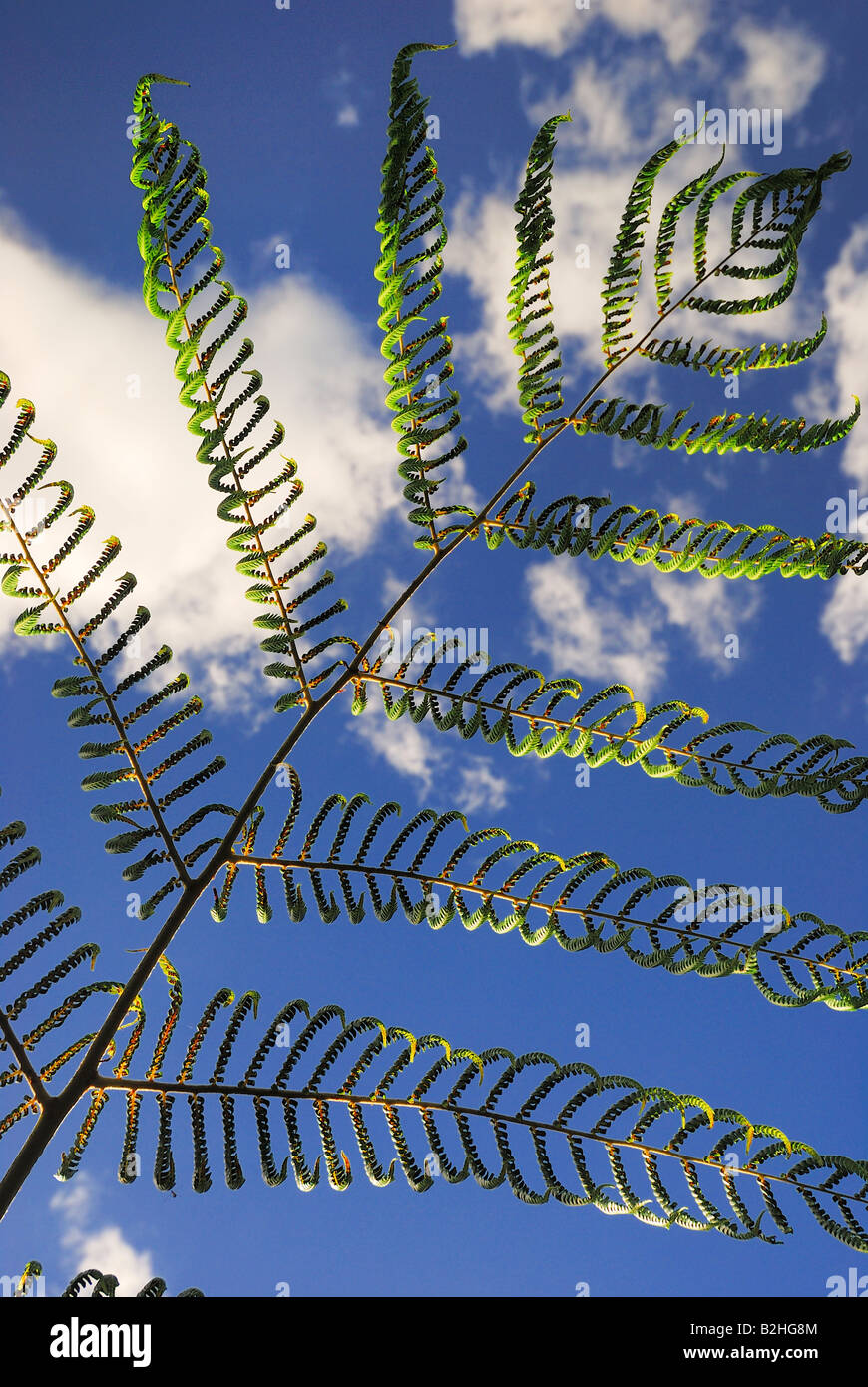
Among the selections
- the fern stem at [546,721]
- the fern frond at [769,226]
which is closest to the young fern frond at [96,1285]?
the fern stem at [546,721]

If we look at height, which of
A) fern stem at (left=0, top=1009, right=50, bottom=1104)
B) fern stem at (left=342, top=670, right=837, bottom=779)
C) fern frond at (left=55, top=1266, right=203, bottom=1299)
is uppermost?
fern stem at (left=342, top=670, right=837, bottom=779)

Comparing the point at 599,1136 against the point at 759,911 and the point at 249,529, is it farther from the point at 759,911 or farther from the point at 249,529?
the point at 249,529

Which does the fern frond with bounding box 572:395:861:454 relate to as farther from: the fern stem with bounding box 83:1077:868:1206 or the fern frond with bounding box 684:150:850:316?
the fern stem with bounding box 83:1077:868:1206

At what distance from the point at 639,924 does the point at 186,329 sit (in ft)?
6.71

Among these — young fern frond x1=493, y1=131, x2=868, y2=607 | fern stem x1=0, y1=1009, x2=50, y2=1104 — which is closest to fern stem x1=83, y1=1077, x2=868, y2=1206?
fern stem x1=0, y1=1009, x2=50, y2=1104

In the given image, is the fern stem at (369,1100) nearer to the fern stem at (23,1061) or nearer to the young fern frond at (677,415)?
the fern stem at (23,1061)

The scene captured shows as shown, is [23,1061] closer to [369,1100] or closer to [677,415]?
[369,1100]

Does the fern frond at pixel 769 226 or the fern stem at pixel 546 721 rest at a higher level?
the fern frond at pixel 769 226

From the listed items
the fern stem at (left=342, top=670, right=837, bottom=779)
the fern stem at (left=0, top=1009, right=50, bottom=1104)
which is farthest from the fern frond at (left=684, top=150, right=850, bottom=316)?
the fern stem at (left=0, top=1009, right=50, bottom=1104)

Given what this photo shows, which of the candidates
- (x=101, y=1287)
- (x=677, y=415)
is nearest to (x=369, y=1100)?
(x=101, y=1287)

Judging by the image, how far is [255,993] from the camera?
2078 millimetres

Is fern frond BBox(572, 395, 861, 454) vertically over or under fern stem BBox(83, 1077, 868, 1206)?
over
